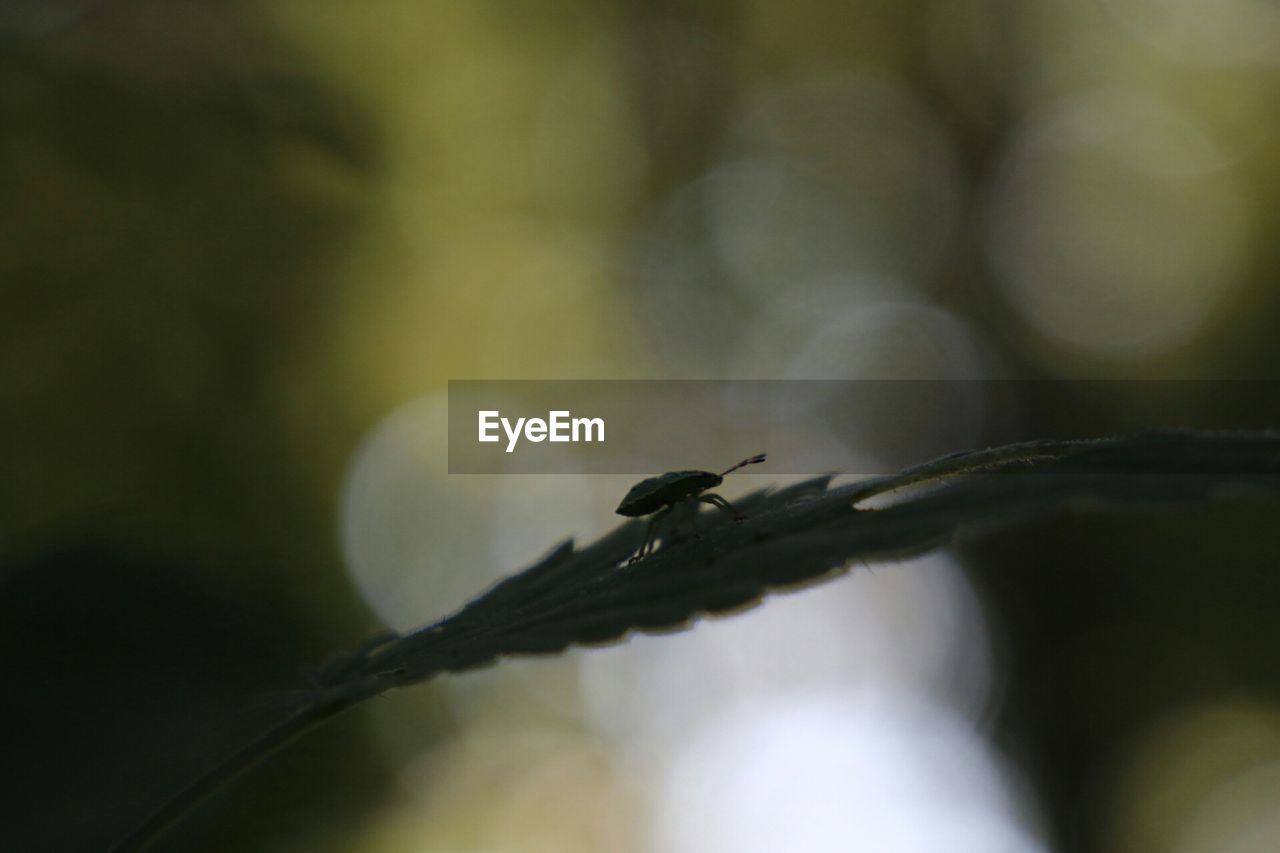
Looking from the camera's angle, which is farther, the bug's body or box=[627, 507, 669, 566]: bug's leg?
the bug's body

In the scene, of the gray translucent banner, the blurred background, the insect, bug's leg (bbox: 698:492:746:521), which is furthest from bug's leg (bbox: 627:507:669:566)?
the gray translucent banner

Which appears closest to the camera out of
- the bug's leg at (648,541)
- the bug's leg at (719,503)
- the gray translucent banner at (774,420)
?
the bug's leg at (648,541)

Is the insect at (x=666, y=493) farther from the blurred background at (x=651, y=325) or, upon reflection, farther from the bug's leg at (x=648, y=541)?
the blurred background at (x=651, y=325)

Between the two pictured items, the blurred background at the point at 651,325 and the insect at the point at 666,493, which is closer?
the insect at the point at 666,493

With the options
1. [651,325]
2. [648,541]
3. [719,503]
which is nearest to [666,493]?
[719,503]

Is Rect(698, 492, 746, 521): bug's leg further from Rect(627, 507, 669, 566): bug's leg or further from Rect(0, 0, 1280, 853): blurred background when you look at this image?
Rect(0, 0, 1280, 853): blurred background

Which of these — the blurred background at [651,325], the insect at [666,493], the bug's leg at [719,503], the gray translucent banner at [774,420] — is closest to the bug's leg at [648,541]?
the bug's leg at [719,503]
